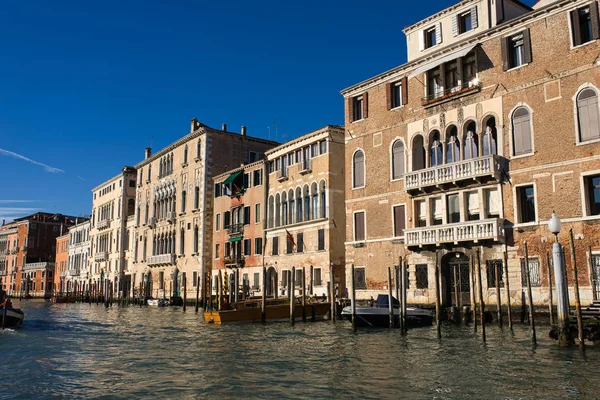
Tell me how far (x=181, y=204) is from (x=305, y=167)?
1673 cm

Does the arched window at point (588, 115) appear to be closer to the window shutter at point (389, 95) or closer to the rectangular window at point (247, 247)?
the window shutter at point (389, 95)

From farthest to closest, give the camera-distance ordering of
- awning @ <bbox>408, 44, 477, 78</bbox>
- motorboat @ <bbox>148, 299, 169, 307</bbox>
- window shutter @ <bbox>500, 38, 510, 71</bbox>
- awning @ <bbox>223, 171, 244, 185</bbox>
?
motorboat @ <bbox>148, 299, 169, 307</bbox>, awning @ <bbox>223, 171, 244, 185</bbox>, awning @ <bbox>408, 44, 477, 78</bbox>, window shutter @ <bbox>500, 38, 510, 71</bbox>

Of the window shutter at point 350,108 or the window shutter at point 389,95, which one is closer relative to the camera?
the window shutter at point 389,95

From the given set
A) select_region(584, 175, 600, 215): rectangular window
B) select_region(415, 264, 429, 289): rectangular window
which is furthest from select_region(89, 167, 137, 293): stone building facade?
select_region(584, 175, 600, 215): rectangular window

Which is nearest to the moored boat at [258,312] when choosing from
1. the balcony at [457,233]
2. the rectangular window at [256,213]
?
the balcony at [457,233]

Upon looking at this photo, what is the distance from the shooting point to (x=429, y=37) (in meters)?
25.7

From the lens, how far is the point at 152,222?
49.9m

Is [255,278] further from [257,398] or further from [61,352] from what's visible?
[257,398]

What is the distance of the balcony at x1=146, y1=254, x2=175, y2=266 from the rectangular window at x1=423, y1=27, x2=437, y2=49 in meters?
27.7

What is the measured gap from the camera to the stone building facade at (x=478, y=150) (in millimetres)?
19656

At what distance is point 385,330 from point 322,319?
5475 mm

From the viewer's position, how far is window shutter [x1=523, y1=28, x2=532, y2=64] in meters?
21.1

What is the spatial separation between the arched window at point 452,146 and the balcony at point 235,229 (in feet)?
56.9

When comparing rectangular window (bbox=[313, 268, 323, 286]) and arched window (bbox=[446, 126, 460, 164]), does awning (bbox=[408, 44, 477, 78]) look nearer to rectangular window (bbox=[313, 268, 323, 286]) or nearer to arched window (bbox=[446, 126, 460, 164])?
arched window (bbox=[446, 126, 460, 164])
